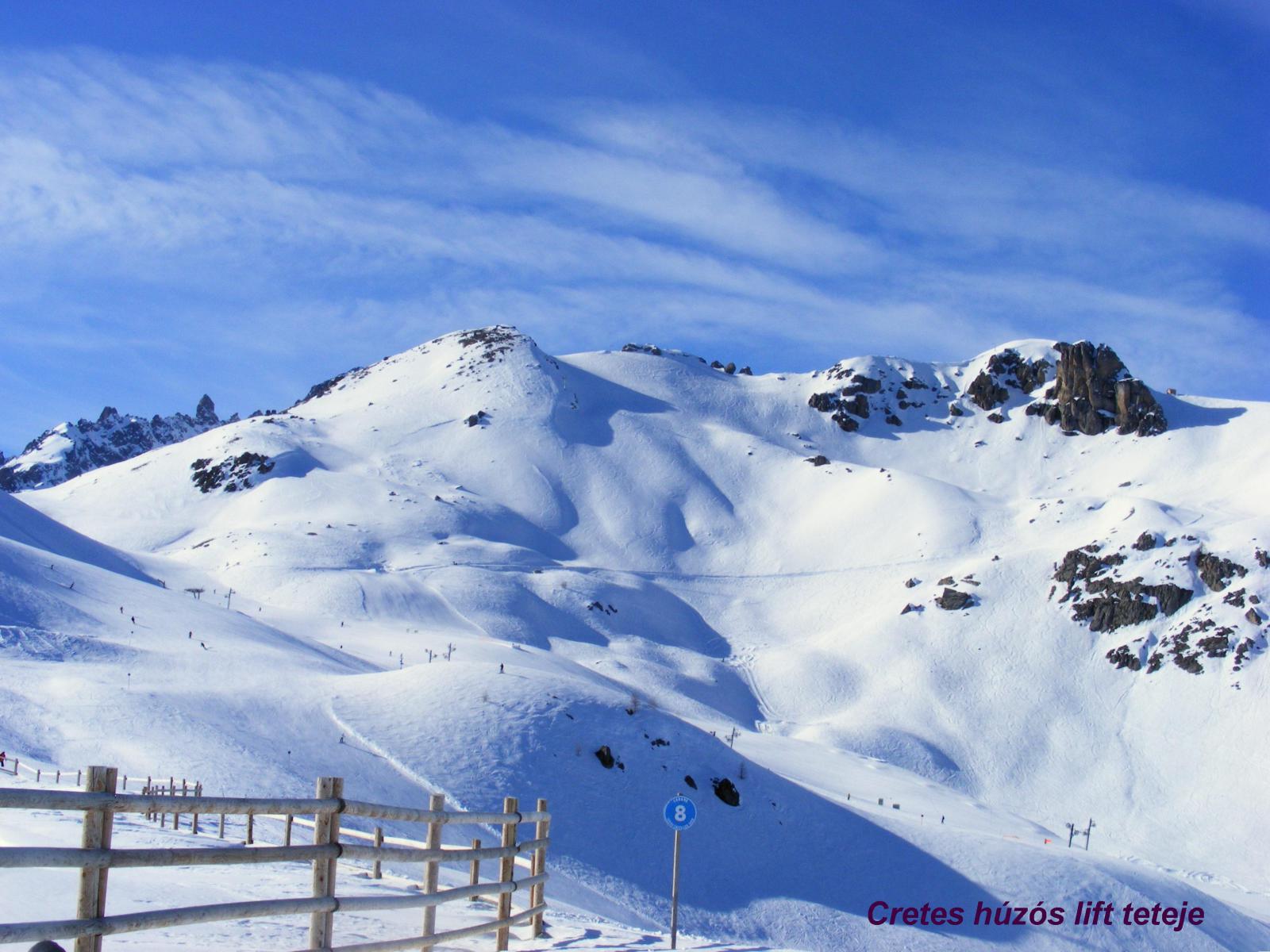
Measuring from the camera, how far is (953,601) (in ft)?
378

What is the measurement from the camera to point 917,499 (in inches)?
5689

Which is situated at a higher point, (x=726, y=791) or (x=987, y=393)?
(x=987, y=393)

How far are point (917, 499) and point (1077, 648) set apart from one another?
4120 centimetres

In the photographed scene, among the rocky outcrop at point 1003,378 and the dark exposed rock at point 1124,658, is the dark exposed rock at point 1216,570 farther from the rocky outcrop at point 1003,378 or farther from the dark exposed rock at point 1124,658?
the rocky outcrop at point 1003,378

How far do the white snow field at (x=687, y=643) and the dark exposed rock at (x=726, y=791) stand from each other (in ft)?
1.31

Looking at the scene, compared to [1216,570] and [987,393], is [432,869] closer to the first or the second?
[1216,570]

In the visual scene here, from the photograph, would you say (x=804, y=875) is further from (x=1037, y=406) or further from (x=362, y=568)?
(x=1037, y=406)

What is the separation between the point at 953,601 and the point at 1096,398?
70207mm

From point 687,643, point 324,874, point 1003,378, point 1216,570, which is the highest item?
point 1003,378

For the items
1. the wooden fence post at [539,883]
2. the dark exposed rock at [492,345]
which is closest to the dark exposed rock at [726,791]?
the wooden fence post at [539,883]

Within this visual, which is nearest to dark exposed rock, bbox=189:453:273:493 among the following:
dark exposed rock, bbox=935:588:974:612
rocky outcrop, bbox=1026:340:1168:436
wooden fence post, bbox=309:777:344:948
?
dark exposed rock, bbox=935:588:974:612

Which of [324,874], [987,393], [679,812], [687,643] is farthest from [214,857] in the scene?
[987,393]

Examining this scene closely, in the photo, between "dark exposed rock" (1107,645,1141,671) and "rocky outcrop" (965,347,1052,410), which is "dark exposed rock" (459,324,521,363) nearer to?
"rocky outcrop" (965,347,1052,410)

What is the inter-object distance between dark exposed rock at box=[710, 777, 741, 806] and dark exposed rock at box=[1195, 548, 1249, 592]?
78.1m
